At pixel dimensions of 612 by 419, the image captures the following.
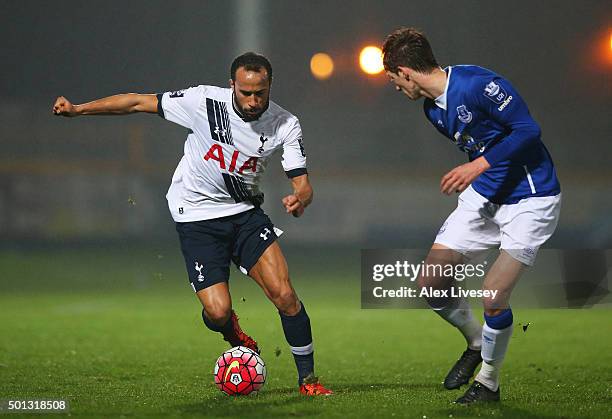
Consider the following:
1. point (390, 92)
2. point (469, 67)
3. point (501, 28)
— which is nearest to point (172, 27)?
point (390, 92)

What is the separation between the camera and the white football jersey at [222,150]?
6508 mm

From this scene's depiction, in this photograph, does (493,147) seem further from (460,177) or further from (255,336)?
(255,336)

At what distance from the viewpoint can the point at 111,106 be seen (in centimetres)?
647

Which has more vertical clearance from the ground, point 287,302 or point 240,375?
point 287,302

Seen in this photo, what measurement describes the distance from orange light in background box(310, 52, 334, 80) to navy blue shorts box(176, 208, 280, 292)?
8.29 m

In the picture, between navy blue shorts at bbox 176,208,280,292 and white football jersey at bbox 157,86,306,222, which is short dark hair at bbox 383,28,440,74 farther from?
navy blue shorts at bbox 176,208,280,292

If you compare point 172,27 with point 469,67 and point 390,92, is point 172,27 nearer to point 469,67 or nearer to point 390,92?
point 390,92

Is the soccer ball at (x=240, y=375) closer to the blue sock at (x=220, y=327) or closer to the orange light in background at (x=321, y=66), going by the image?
the blue sock at (x=220, y=327)

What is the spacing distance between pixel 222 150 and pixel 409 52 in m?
1.36

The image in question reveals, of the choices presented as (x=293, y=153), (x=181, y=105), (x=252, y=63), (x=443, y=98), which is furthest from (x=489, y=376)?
(x=181, y=105)

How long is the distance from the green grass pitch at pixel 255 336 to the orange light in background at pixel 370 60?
2.73 metres

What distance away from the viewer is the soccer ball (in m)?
6.36

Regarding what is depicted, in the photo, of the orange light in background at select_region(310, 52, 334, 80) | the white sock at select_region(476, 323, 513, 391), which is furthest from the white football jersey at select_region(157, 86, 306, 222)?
the orange light in background at select_region(310, 52, 334, 80)

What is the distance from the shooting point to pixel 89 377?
7.54 meters
